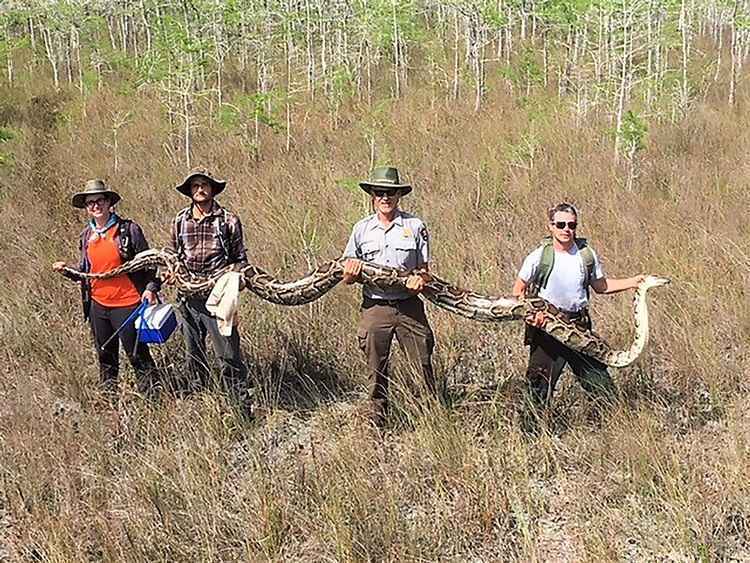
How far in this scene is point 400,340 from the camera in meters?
4.02

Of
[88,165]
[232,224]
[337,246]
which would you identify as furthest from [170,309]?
[88,165]

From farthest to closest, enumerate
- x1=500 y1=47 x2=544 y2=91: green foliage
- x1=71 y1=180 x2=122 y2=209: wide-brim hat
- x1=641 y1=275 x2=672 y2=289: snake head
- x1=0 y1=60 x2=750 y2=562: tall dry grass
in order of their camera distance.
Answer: x1=500 y1=47 x2=544 y2=91: green foliage < x1=71 y1=180 x2=122 y2=209: wide-brim hat < x1=641 y1=275 x2=672 y2=289: snake head < x1=0 y1=60 x2=750 y2=562: tall dry grass

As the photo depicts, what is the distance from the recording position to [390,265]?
3939 millimetres

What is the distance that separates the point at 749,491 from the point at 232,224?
→ 3.40m

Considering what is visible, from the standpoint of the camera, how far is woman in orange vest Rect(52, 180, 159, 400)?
14.0ft

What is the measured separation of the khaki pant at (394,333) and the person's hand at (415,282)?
18 centimetres

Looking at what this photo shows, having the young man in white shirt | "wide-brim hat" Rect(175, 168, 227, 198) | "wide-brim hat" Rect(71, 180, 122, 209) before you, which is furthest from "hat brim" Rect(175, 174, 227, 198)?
the young man in white shirt

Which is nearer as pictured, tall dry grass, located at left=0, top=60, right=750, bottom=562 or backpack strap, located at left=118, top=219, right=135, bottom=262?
tall dry grass, located at left=0, top=60, right=750, bottom=562

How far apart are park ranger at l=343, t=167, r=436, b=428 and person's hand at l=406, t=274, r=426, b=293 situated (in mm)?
14

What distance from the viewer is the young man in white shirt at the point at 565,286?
379 centimetres

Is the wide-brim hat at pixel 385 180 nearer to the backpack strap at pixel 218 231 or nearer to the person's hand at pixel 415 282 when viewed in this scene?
the person's hand at pixel 415 282

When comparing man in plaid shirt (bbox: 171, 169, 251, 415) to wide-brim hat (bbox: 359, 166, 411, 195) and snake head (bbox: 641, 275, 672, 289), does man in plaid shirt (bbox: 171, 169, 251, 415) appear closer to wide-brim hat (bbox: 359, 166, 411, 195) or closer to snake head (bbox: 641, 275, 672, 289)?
wide-brim hat (bbox: 359, 166, 411, 195)

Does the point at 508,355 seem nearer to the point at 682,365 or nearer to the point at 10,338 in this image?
the point at 682,365

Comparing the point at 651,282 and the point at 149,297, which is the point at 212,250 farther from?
the point at 651,282
